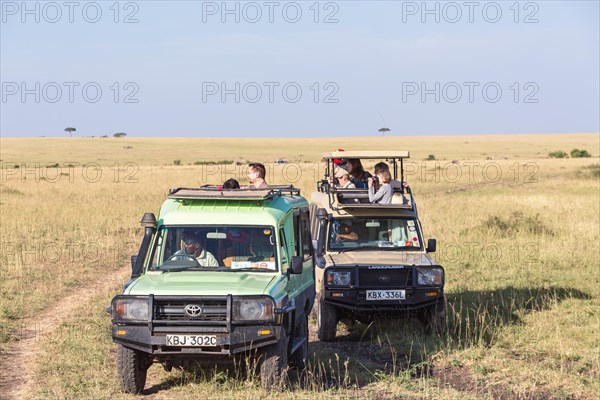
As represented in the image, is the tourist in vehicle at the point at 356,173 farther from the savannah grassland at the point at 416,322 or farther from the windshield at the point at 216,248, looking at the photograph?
the windshield at the point at 216,248

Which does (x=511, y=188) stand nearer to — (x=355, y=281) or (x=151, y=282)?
(x=355, y=281)

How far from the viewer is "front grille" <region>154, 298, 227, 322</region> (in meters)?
7.48

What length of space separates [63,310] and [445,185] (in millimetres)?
31464

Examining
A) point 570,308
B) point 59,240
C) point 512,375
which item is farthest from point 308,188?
point 512,375

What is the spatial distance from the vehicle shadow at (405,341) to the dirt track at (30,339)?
2.61 metres

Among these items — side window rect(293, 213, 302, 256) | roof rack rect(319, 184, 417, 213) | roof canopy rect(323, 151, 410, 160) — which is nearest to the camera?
side window rect(293, 213, 302, 256)

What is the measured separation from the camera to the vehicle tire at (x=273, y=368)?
7.63 metres

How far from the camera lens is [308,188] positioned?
35844mm

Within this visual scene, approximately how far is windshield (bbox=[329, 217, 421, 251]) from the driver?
3298mm

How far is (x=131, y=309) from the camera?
7.58 metres

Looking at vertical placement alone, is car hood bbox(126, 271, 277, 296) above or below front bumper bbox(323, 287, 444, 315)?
above

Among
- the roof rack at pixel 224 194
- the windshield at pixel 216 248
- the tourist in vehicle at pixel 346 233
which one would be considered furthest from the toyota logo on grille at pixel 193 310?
the tourist in vehicle at pixel 346 233

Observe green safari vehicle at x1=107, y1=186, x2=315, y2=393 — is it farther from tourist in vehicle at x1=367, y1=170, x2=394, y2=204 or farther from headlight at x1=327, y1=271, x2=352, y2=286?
tourist in vehicle at x1=367, y1=170, x2=394, y2=204

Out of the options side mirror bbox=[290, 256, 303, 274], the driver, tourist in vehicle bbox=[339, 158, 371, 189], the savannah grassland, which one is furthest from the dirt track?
tourist in vehicle bbox=[339, 158, 371, 189]
